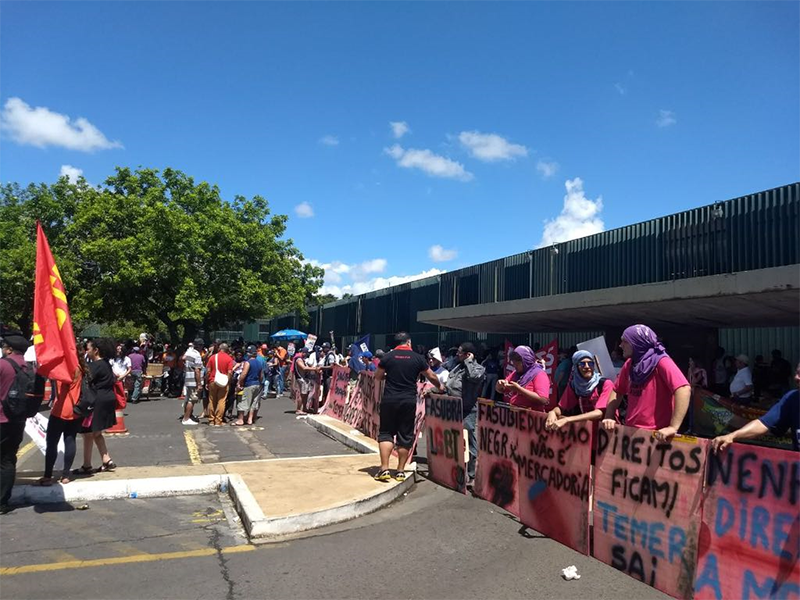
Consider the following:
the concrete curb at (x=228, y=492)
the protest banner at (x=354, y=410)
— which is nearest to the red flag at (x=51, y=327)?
the concrete curb at (x=228, y=492)

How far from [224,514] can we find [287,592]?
90.0 inches

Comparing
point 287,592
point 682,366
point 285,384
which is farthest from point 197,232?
point 287,592

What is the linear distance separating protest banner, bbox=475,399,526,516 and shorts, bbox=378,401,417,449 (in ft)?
3.42

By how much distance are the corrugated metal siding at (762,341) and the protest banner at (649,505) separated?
9269mm

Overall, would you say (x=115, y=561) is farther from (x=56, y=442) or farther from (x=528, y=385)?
(x=528, y=385)

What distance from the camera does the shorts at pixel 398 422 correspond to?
7.47 metres

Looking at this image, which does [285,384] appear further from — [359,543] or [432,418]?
[359,543]

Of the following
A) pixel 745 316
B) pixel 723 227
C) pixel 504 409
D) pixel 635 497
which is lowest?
pixel 635 497

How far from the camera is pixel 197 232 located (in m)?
27.5

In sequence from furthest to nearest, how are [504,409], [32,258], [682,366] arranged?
[32,258] < [682,366] < [504,409]

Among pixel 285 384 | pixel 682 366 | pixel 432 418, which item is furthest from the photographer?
pixel 285 384

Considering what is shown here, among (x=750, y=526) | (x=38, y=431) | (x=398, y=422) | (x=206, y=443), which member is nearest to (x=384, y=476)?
(x=398, y=422)

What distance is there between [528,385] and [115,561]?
14.0 ft

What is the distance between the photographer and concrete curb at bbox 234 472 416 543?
18.4ft
